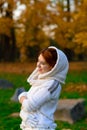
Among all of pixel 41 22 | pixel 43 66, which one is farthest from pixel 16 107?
pixel 41 22

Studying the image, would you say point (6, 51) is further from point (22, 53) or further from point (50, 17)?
point (50, 17)

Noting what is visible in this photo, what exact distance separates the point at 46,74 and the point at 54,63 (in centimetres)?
12

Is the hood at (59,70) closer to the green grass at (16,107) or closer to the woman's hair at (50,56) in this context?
the woman's hair at (50,56)

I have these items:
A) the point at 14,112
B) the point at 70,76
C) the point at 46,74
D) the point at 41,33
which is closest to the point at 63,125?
the point at 14,112

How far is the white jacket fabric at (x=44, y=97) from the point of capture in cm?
447

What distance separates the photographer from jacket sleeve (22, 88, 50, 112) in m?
4.45

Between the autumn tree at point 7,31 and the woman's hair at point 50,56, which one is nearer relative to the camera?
the woman's hair at point 50,56

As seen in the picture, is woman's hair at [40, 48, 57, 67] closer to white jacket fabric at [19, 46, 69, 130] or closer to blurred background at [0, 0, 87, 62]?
white jacket fabric at [19, 46, 69, 130]

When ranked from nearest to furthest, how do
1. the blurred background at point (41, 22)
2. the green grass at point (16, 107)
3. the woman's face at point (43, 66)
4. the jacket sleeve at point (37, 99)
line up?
the jacket sleeve at point (37, 99), the woman's face at point (43, 66), the green grass at point (16, 107), the blurred background at point (41, 22)

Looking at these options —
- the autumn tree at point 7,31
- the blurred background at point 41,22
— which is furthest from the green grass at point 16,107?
the autumn tree at point 7,31

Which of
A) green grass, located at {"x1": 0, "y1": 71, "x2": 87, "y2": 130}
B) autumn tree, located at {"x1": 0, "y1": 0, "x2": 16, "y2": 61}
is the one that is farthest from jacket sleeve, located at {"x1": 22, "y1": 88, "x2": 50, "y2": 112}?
autumn tree, located at {"x1": 0, "y1": 0, "x2": 16, "y2": 61}

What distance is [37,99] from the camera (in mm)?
4445

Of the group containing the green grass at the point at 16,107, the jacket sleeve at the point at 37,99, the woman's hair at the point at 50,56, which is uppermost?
the woman's hair at the point at 50,56

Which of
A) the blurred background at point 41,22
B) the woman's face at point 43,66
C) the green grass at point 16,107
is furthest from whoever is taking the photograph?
the blurred background at point 41,22
